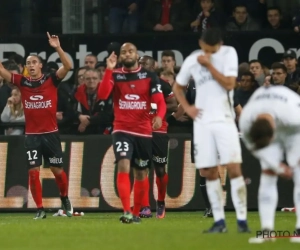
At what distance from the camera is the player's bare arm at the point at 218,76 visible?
12938 millimetres

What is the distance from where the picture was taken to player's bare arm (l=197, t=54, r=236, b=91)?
1294 cm

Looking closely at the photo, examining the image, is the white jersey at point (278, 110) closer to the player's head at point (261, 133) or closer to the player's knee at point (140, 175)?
the player's head at point (261, 133)

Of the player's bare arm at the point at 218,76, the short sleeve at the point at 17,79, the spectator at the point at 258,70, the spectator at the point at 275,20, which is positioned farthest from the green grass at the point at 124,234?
the spectator at the point at 275,20

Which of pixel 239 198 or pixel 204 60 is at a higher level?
pixel 204 60

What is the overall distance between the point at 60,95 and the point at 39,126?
2664mm

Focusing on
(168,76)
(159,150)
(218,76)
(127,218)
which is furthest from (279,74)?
(218,76)

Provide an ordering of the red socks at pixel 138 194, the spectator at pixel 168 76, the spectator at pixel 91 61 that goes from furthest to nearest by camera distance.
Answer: the spectator at pixel 91 61
the spectator at pixel 168 76
the red socks at pixel 138 194

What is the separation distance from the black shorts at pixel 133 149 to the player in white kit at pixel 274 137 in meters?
3.59

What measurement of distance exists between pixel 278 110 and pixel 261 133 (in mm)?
698

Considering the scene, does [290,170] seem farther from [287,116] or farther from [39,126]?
[39,126]

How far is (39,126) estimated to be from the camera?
17.5m

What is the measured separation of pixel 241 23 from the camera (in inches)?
839

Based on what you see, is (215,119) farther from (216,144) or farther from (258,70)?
(258,70)

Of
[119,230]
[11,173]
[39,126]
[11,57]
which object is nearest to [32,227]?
[119,230]
